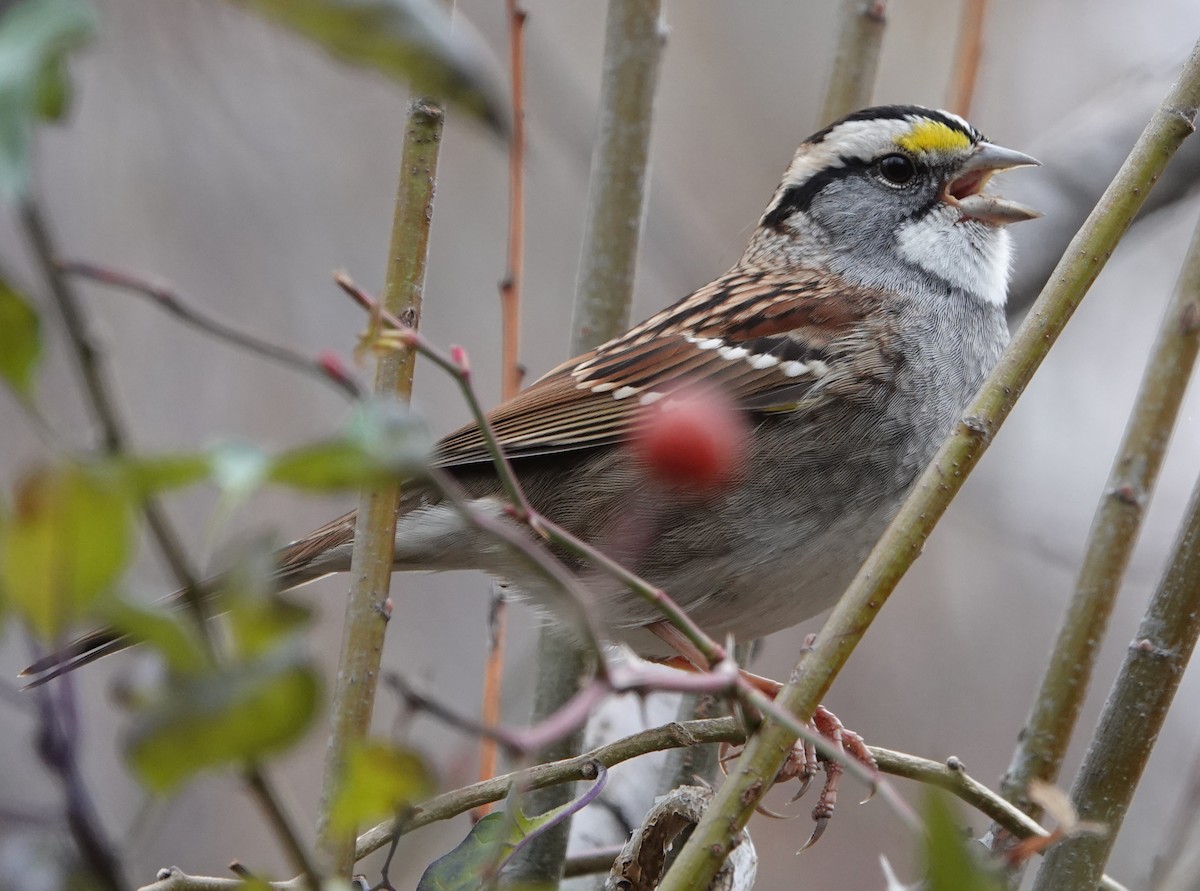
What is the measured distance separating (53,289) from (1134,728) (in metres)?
1.18

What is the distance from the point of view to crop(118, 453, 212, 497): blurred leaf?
1.58ft

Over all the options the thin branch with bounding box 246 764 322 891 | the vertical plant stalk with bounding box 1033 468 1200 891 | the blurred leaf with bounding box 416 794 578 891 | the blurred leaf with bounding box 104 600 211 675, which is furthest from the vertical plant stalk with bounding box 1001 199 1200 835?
the blurred leaf with bounding box 104 600 211 675

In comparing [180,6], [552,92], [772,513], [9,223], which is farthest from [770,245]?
[9,223]

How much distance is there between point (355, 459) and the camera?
0.51 metres

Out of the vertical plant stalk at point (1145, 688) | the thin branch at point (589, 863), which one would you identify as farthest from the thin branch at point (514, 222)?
the vertical plant stalk at point (1145, 688)

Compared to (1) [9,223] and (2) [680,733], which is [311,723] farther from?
(1) [9,223]

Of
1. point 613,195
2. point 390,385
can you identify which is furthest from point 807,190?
point 390,385

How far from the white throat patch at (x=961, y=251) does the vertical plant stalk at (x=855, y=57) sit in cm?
27

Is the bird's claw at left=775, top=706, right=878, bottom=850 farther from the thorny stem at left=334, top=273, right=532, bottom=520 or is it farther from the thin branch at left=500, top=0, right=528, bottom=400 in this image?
the thorny stem at left=334, top=273, right=532, bottom=520

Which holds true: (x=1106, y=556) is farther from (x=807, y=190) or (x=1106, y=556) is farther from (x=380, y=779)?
(x=807, y=190)

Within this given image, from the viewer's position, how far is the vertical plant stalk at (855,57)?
2135 millimetres

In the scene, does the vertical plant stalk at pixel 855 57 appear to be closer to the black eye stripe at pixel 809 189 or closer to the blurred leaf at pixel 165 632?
the black eye stripe at pixel 809 189

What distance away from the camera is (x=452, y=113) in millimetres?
589

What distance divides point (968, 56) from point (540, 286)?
9.22 ft
